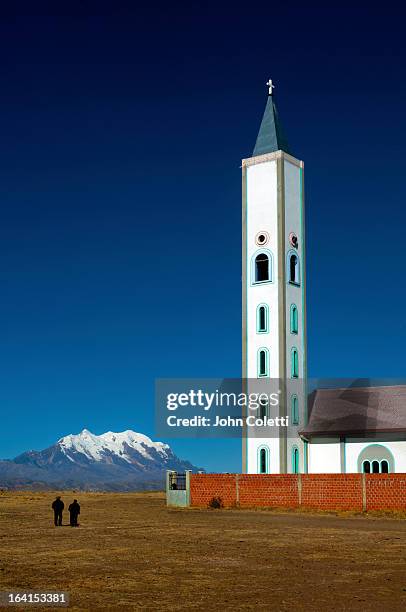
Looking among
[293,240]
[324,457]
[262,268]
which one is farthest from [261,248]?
[324,457]

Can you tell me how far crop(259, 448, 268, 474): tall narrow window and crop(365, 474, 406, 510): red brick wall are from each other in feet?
51.4

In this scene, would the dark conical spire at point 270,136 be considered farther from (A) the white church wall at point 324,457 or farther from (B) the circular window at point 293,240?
(A) the white church wall at point 324,457

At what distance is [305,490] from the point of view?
46719 millimetres

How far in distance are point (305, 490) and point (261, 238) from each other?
880 inches

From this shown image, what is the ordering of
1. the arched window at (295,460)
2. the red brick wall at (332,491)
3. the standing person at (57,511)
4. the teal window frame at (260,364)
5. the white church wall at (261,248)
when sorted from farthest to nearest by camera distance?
the white church wall at (261,248) < the teal window frame at (260,364) < the arched window at (295,460) < the red brick wall at (332,491) < the standing person at (57,511)

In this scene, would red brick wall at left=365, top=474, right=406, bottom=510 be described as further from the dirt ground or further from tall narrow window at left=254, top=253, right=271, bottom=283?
tall narrow window at left=254, top=253, right=271, bottom=283

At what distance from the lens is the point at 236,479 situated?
4978 cm

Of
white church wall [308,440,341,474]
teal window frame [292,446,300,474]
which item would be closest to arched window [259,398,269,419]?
teal window frame [292,446,300,474]

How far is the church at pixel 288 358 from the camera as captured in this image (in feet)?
185

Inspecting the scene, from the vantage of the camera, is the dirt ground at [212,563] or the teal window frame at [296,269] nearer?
the dirt ground at [212,563]

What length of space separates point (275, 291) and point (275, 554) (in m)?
37.3

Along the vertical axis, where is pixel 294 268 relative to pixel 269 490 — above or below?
above

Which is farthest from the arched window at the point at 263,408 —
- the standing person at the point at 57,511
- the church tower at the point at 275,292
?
the standing person at the point at 57,511

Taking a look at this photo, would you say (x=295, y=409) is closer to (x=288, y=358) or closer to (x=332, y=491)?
(x=288, y=358)
